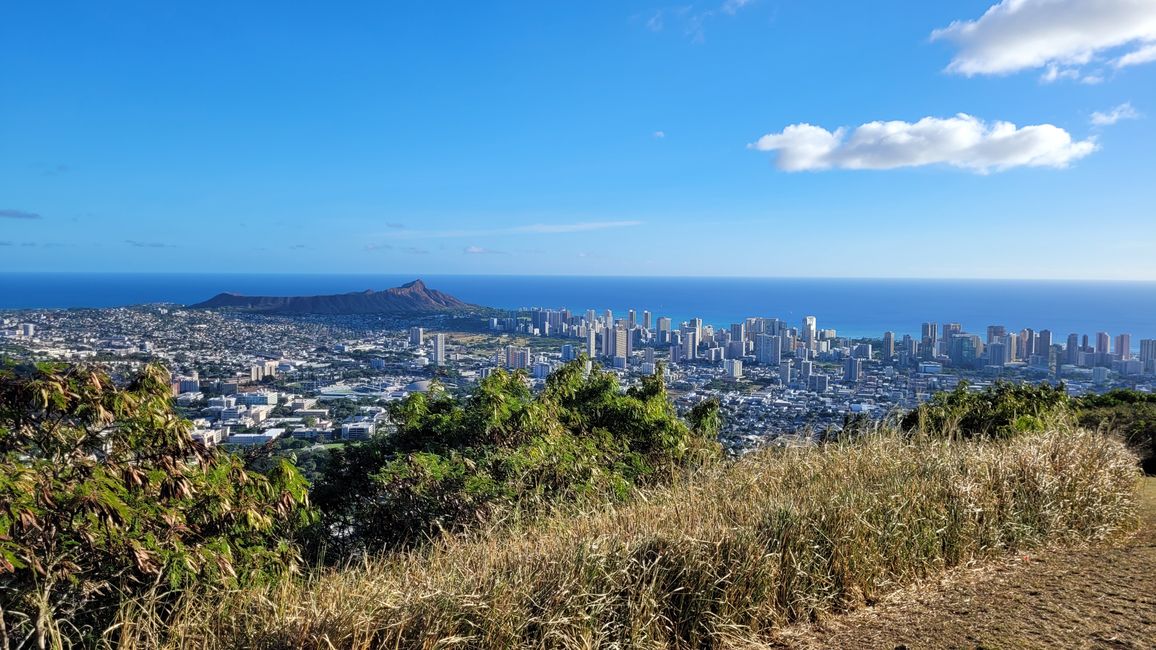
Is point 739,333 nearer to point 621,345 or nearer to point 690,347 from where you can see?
point 690,347

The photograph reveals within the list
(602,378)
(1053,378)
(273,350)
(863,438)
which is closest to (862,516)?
(863,438)

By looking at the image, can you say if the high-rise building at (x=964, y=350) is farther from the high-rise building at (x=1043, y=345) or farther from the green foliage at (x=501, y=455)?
the green foliage at (x=501, y=455)

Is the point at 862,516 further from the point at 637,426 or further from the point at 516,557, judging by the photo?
the point at 637,426

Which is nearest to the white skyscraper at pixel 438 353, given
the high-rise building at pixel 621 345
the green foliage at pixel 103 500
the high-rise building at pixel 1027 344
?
the high-rise building at pixel 621 345

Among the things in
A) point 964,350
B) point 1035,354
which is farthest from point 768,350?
point 1035,354

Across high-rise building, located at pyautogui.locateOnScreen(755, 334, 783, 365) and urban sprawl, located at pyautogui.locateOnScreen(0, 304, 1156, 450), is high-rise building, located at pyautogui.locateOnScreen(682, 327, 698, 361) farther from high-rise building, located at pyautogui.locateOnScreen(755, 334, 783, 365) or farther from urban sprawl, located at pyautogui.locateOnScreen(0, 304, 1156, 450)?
high-rise building, located at pyautogui.locateOnScreen(755, 334, 783, 365)

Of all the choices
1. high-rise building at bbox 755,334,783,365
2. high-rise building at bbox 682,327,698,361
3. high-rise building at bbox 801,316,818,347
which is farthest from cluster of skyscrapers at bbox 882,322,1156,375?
high-rise building at bbox 682,327,698,361
